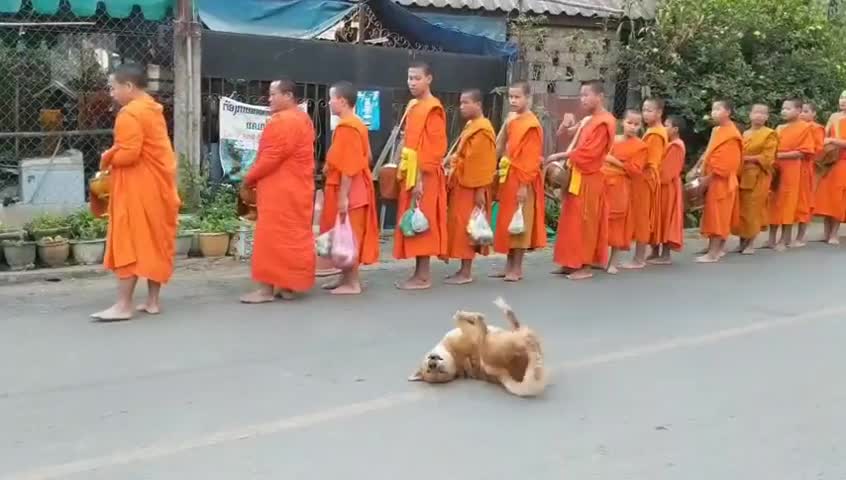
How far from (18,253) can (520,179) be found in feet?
13.4

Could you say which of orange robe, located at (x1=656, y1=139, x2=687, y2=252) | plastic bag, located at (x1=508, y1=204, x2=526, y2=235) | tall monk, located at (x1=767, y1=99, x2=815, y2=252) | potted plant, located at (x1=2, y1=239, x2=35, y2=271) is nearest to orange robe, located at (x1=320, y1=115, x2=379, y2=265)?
plastic bag, located at (x1=508, y1=204, x2=526, y2=235)

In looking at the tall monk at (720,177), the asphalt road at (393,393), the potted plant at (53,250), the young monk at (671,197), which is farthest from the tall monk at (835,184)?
the potted plant at (53,250)

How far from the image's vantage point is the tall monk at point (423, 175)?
26.2 feet

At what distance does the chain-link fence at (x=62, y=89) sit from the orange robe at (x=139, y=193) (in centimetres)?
274

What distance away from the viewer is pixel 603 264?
950 cm

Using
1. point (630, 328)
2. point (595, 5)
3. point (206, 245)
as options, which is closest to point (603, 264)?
point (630, 328)

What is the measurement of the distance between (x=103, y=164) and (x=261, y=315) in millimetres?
1436

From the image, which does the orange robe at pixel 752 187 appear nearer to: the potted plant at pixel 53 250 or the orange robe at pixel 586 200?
the orange robe at pixel 586 200

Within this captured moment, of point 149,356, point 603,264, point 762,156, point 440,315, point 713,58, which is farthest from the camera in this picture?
point 713,58

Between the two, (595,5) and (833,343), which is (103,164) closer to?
(833,343)

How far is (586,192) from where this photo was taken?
9.03m

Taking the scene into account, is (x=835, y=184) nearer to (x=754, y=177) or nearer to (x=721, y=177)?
(x=754, y=177)

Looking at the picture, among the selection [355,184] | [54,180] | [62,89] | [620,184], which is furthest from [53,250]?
[620,184]

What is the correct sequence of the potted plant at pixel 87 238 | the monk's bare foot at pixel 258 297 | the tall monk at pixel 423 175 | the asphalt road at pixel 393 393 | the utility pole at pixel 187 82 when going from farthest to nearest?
the utility pole at pixel 187 82 < the potted plant at pixel 87 238 < the tall monk at pixel 423 175 < the monk's bare foot at pixel 258 297 < the asphalt road at pixel 393 393
